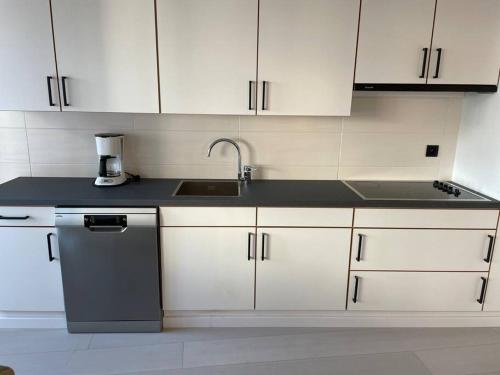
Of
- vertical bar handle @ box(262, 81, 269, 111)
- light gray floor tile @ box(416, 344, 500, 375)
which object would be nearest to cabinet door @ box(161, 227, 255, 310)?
vertical bar handle @ box(262, 81, 269, 111)

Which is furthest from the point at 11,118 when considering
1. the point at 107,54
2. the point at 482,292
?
the point at 482,292

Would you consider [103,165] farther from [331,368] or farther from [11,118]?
[331,368]

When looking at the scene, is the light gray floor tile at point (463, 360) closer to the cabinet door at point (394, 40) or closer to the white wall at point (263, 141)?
the white wall at point (263, 141)

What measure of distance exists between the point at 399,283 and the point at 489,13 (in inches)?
64.7

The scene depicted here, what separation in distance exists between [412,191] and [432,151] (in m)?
0.44

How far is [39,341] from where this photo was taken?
2035mm

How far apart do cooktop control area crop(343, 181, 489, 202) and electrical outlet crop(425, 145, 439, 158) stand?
190mm

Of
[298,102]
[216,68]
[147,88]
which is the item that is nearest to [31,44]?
[147,88]

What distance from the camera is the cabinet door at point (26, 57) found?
1.88 meters

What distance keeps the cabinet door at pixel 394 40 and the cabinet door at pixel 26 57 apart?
68.9 inches

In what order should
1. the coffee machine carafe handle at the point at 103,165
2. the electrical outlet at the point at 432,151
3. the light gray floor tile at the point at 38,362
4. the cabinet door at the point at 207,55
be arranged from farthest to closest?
the electrical outlet at the point at 432,151, the coffee machine carafe handle at the point at 103,165, the cabinet door at the point at 207,55, the light gray floor tile at the point at 38,362

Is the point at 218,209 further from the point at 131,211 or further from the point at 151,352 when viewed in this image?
the point at 151,352

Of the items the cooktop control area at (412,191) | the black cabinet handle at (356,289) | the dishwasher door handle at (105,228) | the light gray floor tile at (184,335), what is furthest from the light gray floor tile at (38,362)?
the cooktop control area at (412,191)

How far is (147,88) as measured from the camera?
2000 millimetres
